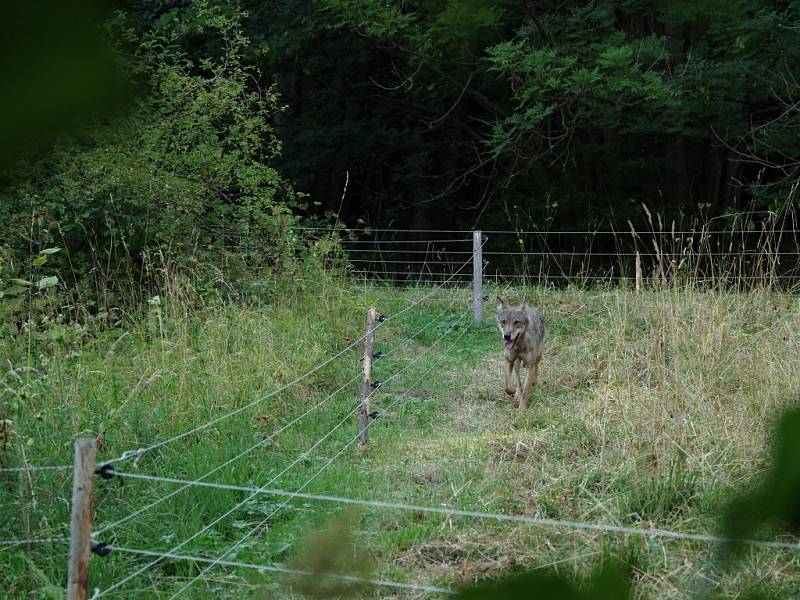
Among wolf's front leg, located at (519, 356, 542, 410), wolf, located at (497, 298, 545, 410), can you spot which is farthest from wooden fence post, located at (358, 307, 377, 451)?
wolf, located at (497, 298, 545, 410)

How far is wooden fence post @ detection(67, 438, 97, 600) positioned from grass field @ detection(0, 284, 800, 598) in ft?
2.15

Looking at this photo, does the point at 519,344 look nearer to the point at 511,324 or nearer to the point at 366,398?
the point at 511,324

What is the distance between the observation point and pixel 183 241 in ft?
28.5

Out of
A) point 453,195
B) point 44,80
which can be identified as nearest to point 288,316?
point 44,80

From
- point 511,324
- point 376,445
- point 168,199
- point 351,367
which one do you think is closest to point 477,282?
point 511,324

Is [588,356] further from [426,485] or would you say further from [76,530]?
[76,530]

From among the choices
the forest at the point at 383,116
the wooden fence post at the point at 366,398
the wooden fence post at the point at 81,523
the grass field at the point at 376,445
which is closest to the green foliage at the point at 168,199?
A: the forest at the point at 383,116

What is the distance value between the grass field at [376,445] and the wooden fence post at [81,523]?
0.66m

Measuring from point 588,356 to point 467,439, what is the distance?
274 cm

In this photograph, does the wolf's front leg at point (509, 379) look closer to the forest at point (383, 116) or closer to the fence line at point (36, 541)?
the forest at point (383, 116)

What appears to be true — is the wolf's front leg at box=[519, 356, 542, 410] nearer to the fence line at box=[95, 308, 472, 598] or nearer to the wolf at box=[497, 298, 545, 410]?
the wolf at box=[497, 298, 545, 410]

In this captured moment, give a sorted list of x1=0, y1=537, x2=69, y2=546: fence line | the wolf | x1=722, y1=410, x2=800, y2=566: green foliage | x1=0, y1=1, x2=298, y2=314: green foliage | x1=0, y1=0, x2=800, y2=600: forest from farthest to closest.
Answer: x1=0, y1=1, x2=298, y2=314: green foliage
the wolf
x1=0, y1=537, x2=69, y2=546: fence line
x1=0, y1=0, x2=800, y2=600: forest
x1=722, y1=410, x2=800, y2=566: green foliage

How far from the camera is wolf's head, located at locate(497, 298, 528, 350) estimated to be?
24.5 ft

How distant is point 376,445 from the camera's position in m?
5.94
